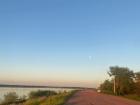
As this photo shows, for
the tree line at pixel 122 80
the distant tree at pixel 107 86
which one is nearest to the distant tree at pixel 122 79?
the tree line at pixel 122 80

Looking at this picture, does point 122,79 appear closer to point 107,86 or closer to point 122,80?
point 122,80

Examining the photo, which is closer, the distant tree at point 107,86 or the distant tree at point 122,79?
the distant tree at point 122,79

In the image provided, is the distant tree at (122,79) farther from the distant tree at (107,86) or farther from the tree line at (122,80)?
the distant tree at (107,86)

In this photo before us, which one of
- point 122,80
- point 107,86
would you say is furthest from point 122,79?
point 107,86

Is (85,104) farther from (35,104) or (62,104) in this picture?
(35,104)

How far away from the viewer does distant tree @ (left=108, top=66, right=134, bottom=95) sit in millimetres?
74812

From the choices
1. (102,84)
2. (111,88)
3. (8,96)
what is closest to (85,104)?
(8,96)

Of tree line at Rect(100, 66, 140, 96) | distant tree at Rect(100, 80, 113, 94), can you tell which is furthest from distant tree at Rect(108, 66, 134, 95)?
distant tree at Rect(100, 80, 113, 94)

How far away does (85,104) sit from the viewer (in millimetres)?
29875

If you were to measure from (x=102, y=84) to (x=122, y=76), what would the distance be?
15973 mm

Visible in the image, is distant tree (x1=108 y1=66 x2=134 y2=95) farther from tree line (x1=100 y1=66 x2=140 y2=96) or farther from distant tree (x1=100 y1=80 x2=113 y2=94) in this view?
distant tree (x1=100 y1=80 x2=113 y2=94)

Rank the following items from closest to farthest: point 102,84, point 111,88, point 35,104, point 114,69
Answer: point 35,104
point 114,69
point 111,88
point 102,84

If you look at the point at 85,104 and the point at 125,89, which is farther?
the point at 125,89

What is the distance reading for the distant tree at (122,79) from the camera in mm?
74812
